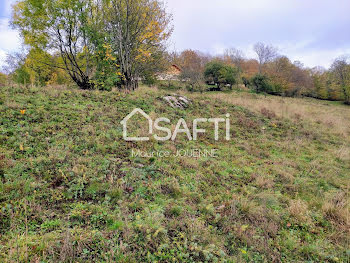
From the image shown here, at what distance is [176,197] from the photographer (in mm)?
A: 3576

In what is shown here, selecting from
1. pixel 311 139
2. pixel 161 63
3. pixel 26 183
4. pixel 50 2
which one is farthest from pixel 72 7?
pixel 311 139

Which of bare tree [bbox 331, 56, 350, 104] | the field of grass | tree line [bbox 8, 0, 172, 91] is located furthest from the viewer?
bare tree [bbox 331, 56, 350, 104]

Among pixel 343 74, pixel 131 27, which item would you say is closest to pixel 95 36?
pixel 131 27

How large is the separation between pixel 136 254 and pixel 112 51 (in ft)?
38.2

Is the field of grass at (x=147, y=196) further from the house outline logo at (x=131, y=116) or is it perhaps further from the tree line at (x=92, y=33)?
the tree line at (x=92, y=33)

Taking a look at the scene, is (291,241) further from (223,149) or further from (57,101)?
(57,101)

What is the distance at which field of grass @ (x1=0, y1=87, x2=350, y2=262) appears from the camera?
93.6 inches

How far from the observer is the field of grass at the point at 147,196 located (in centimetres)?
238

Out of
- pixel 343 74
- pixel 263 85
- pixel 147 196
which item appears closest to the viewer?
pixel 147 196

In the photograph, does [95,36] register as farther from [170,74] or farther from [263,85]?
[263,85]

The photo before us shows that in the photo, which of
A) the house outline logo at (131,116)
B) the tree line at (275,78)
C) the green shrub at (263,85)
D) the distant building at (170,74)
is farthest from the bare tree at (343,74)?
the house outline logo at (131,116)

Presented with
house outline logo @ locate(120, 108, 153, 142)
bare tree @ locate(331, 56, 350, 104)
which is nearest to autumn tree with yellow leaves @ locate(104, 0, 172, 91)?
house outline logo @ locate(120, 108, 153, 142)

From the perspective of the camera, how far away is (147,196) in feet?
11.3

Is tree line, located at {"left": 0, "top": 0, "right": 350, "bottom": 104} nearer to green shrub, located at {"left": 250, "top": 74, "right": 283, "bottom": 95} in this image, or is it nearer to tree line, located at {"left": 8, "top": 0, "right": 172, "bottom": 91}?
tree line, located at {"left": 8, "top": 0, "right": 172, "bottom": 91}
